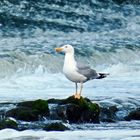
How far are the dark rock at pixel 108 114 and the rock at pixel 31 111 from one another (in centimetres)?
106

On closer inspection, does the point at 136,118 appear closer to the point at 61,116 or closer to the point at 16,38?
the point at 61,116

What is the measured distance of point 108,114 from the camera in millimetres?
15906

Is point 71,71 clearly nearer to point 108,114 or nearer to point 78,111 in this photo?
point 78,111

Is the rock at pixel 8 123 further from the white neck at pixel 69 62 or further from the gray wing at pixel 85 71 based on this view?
the gray wing at pixel 85 71

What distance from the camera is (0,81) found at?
824 inches

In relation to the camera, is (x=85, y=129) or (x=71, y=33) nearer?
(x=85, y=129)

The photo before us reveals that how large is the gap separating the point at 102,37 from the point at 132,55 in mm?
2738

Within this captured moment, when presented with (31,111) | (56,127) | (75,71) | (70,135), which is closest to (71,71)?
(75,71)

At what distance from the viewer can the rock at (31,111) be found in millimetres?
15023

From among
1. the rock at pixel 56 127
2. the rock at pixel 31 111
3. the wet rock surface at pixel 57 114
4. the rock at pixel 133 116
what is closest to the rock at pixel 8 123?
the wet rock surface at pixel 57 114

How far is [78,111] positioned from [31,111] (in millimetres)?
815

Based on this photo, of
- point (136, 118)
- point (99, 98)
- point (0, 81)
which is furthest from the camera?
point (0, 81)

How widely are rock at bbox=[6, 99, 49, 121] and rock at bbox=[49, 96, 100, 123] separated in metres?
0.25

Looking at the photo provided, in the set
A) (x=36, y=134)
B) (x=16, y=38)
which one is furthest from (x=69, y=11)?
(x=36, y=134)
